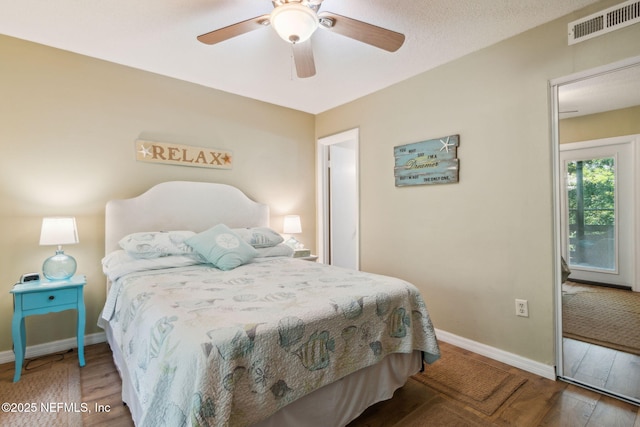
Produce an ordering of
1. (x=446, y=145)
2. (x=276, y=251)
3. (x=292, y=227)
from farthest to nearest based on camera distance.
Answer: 1. (x=292, y=227)
2. (x=276, y=251)
3. (x=446, y=145)

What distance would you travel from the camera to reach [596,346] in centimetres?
→ 227

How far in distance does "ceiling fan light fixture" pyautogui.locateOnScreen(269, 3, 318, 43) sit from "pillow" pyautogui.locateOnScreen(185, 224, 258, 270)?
160cm

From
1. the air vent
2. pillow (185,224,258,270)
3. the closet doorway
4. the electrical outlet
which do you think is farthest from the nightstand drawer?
the air vent

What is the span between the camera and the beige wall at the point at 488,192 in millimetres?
2174

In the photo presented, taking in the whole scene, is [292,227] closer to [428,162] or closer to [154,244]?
[154,244]

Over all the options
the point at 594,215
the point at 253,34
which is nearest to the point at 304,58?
the point at 253,34

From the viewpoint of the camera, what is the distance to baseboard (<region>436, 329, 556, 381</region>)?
2.15 metres

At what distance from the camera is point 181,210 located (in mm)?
2973

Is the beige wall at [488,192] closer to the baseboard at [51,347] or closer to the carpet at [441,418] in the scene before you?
the carpet at [441,418]

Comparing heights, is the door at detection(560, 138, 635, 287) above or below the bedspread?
above

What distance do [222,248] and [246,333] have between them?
1391 millimetres

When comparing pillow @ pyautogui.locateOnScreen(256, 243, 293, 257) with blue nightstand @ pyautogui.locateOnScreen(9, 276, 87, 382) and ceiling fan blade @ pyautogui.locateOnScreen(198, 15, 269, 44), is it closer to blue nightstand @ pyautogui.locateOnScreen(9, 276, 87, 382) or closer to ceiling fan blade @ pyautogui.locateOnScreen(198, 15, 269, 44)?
blue nightstand @ pyautogui.locateOnScreen(9, 276, 87, 382)

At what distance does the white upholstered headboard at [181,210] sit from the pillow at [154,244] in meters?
0.22

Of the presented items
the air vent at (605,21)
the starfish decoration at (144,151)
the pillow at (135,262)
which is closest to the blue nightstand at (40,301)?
the pillow at (135,262)
